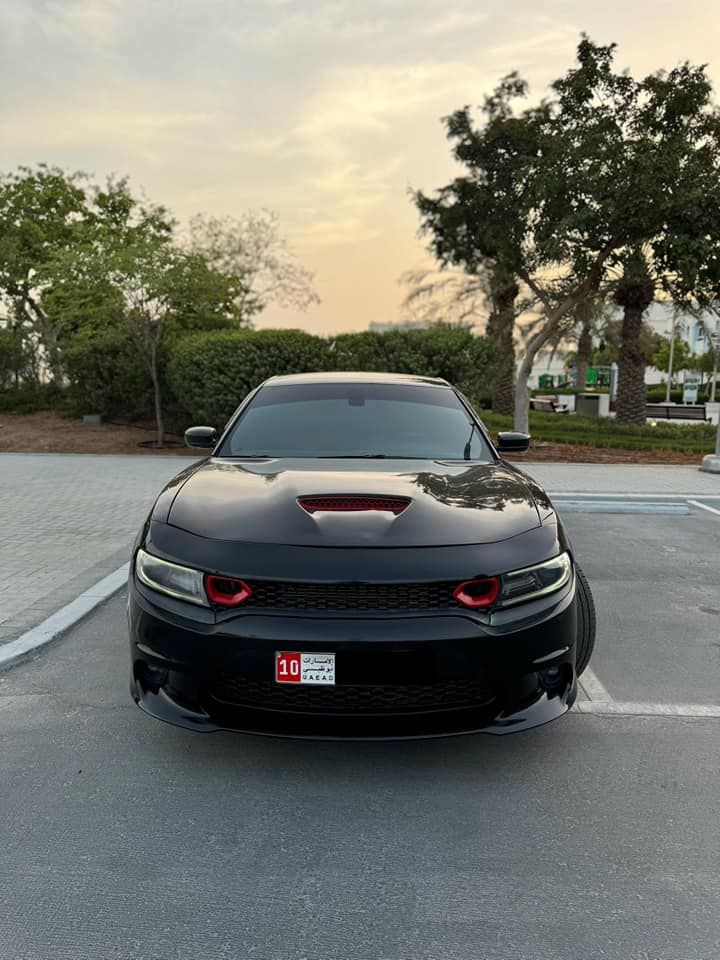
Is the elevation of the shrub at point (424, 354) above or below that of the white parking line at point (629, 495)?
above

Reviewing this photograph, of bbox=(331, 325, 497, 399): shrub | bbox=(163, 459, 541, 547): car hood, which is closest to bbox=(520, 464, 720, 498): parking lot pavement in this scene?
bbox=(331, 325, 497, 399): shrub

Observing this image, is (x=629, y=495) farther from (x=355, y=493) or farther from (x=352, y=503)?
(x=352, y=503)

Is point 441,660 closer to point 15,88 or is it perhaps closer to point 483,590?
point 483,590

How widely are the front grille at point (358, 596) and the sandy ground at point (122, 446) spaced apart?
1253 centimetres

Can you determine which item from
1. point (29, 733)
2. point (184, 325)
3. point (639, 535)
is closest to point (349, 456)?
point (29, 733)

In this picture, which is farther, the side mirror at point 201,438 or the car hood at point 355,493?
the side mirror at point 201,438

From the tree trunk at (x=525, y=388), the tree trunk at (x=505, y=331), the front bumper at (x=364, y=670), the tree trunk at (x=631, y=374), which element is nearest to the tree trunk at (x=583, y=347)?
the tree trunk at (x=505, y=331)

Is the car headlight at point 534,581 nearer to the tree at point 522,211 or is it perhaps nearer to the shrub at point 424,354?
the shrub at point 424,354

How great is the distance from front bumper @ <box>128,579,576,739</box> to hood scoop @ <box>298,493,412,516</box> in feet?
1.69

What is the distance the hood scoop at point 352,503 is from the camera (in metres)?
3.13

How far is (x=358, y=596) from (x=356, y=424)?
1.91 meters

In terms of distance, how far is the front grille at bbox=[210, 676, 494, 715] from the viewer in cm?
279

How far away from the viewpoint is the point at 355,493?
3.30 meters

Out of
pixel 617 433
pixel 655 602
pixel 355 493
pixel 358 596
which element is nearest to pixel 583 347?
pixel 617 433
